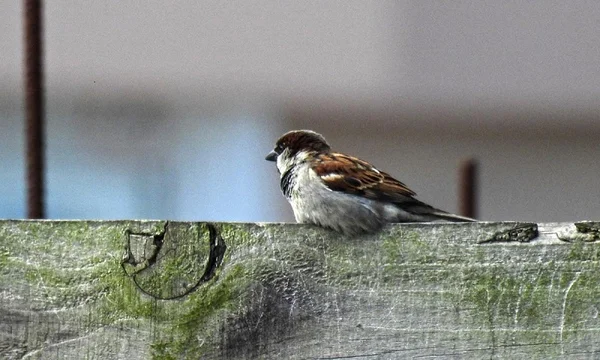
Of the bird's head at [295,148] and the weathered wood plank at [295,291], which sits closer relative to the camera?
the weathered wood plank at [295,291]

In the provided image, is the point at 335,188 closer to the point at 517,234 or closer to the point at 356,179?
the point at 356,179

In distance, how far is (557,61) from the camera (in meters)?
7.85

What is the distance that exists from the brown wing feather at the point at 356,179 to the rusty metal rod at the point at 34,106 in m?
0.69

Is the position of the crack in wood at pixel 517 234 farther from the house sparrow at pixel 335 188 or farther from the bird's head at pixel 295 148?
the bird's head at pixel 295 148

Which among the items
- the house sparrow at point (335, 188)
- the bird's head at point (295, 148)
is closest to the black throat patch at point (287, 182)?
the house sparrow at point (335, 188)

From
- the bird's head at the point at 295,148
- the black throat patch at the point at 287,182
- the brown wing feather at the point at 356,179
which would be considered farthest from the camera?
the bird's head at the point at 295,148

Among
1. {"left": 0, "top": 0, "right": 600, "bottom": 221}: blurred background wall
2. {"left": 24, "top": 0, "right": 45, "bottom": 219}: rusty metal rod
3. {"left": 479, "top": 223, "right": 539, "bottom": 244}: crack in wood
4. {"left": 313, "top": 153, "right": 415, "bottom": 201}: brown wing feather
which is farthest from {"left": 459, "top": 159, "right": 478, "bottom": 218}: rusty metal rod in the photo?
{"left": 0, "top": 0, "right": 600, "bottom": 221}: blurred background wall

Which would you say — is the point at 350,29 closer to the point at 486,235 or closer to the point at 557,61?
the point at 557,61

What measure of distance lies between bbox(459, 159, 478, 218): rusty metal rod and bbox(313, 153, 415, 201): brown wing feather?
0.76ft

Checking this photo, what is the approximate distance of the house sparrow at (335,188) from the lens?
6.75ft

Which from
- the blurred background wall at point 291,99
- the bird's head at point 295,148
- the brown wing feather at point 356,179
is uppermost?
the blurred background wall at point 291,99

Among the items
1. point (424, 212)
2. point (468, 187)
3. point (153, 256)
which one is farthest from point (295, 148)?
point (153, 256)

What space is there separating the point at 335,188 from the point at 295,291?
1.11 metres

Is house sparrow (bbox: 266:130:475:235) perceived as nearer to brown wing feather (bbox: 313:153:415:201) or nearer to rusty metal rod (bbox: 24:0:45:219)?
brown wing feather (bbox: 313:153:415:201)
